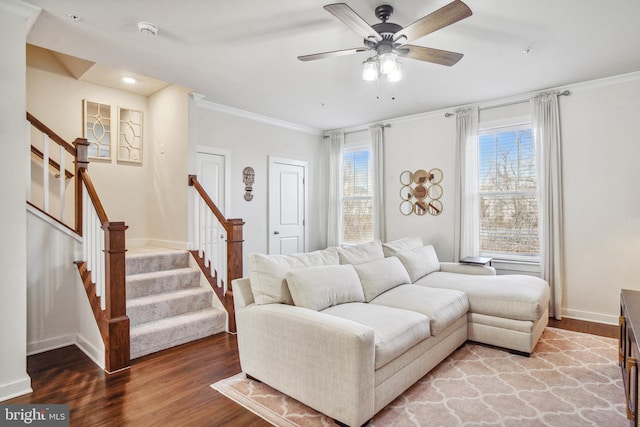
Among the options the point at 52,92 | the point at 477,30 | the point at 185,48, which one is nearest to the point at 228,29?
the point at 185,48

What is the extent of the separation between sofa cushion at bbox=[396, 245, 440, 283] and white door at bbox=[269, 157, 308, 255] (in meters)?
2.38

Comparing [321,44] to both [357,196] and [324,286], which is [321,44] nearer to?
[324,286]

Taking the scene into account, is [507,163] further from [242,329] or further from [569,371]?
[242,329]

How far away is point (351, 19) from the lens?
2.22 meters

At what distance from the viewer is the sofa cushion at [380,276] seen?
316 centimetres

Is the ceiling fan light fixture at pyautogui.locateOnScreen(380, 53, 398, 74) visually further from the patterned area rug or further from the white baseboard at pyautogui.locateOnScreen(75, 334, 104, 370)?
the white baseboard at pyautogui.locateOnScreen(75, 334, 104, 370)

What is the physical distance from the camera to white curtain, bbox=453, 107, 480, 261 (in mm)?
4789

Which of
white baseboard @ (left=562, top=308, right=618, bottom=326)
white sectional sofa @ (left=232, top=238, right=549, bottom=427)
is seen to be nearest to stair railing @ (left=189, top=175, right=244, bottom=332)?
white sectional sofa @ (left=232, top=238, right=549, bottom=427)

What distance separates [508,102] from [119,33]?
4.46m

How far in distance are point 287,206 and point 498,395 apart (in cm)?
415

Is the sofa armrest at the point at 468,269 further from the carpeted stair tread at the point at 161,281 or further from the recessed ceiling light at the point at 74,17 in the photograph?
the recessed ceiling light at the point at 74,17

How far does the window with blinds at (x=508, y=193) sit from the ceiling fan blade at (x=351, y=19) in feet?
9.65

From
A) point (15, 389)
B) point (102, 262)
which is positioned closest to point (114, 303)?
point (102, 262)

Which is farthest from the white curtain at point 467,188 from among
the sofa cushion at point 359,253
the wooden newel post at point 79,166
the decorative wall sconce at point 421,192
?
the wooden newel post at point 79,166
